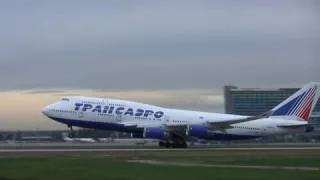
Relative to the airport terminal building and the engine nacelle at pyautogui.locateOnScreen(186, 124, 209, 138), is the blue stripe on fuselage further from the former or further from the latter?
the airport terminal building

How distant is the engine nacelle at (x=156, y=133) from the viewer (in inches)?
2628

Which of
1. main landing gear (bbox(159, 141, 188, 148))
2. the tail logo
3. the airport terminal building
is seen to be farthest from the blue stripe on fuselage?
the airport terminal building

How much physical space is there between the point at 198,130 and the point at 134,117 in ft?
22.0

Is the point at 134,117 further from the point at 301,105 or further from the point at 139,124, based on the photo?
the point at 301,105

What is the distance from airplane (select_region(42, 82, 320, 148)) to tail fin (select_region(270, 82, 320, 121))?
4.3 inches

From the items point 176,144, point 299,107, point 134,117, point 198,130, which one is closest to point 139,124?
point 134,117

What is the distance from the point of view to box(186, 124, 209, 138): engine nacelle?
221ft

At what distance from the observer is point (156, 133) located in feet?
219

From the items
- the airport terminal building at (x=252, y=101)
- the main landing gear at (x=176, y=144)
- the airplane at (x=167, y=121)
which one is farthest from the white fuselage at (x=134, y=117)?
the airport terminal building at (x=252, y=101)

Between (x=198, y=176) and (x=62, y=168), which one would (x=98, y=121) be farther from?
(x=198, y=176)

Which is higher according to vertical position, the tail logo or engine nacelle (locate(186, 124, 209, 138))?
the tail logo

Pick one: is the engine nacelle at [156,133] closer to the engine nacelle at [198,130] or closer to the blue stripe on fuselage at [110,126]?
the blue stripe on fuselage at [110,126]

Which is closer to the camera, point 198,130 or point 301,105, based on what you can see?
point 198,130

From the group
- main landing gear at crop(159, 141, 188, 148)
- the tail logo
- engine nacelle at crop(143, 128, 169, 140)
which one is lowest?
main landing gear at crop(159, 141, 188, 148)
